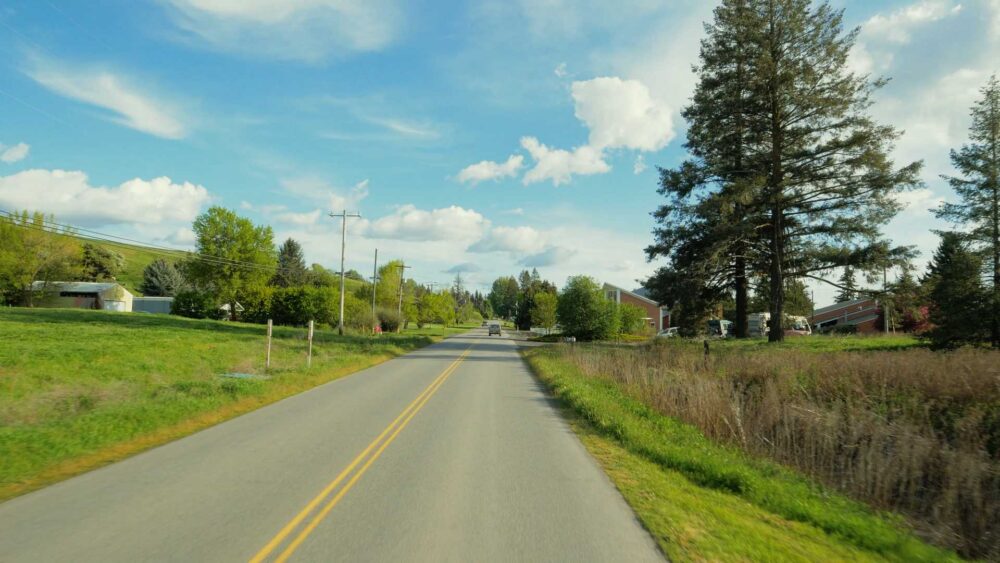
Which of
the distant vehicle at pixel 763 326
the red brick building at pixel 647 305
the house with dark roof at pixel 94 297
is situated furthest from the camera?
the red brick building at pixel 647 305

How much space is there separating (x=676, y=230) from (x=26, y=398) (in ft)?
92.0

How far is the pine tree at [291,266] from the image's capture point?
299 feet

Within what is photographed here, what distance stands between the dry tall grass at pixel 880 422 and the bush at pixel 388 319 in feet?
170

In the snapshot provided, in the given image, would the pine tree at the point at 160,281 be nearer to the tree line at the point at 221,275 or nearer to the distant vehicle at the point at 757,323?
the tree line at the point at 221,275

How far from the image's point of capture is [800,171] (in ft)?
92.7

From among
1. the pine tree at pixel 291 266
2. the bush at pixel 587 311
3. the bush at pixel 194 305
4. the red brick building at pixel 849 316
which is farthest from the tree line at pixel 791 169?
the pine tree at pixel 291 266

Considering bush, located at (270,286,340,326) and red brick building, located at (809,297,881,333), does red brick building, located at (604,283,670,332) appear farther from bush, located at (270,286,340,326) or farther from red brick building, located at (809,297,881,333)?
bush, located at (270,286,340,326)

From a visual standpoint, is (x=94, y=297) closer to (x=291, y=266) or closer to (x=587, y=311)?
(x=291, y=266)

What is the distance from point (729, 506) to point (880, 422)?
20.4 feet

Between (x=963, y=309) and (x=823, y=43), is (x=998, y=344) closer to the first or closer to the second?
(x=963, y=309)

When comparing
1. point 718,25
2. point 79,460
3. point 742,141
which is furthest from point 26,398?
point 718,25

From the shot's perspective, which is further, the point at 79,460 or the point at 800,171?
the point at 800,171

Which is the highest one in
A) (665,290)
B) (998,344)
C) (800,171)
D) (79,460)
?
(800,171)

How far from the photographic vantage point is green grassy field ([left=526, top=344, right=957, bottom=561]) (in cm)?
525
